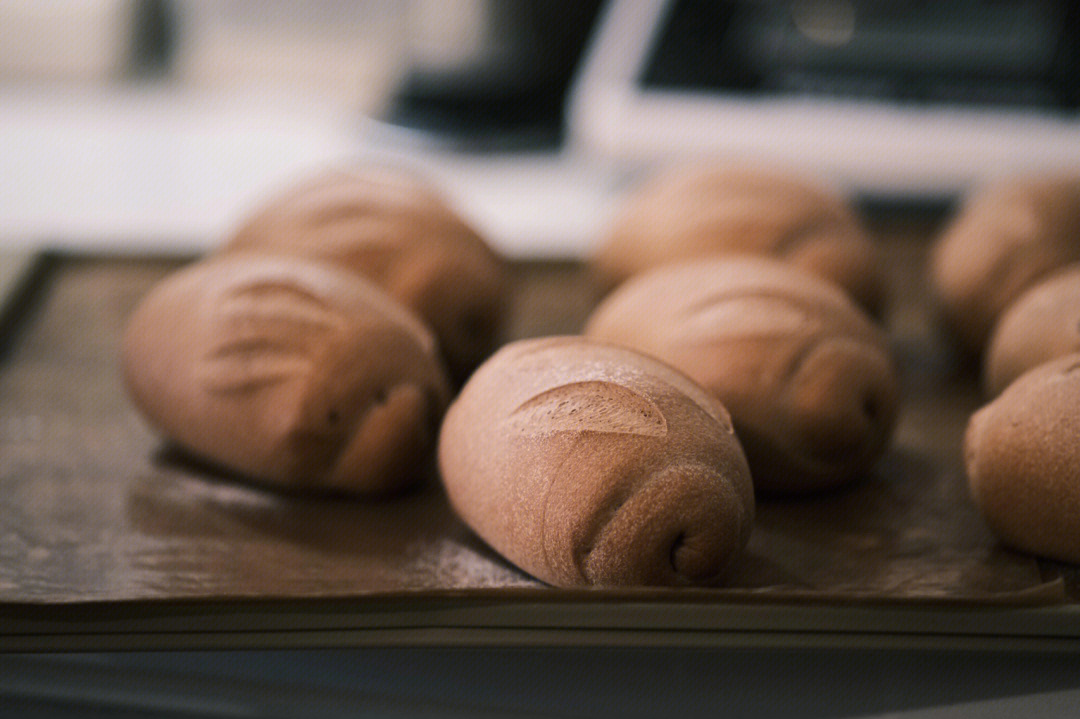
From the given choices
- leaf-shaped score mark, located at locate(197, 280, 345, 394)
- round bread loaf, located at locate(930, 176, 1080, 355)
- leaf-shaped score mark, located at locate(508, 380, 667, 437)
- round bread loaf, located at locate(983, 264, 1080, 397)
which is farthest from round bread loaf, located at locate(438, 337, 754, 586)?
round bread loaf, located at locate(930, 176, 1080, 355)

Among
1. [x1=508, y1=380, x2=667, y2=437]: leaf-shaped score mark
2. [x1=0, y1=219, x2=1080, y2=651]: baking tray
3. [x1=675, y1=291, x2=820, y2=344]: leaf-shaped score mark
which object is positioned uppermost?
[x1=675, y1=291, x2=820, y2=344]: leaf-shaped score mark

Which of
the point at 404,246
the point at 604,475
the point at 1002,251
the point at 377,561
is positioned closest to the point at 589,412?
the point at 604,475

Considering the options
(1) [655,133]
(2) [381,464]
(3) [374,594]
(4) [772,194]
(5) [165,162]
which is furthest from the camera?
(5) [165,162]

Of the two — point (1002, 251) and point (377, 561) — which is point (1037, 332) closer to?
point (1002, 251)

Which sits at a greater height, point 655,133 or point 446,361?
point 655,133

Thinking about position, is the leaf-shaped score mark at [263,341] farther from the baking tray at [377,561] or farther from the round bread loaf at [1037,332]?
the round bread loaf at [1037,332]

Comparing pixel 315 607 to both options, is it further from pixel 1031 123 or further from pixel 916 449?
pixel 1031 123

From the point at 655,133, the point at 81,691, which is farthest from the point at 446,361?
the point at 655,133

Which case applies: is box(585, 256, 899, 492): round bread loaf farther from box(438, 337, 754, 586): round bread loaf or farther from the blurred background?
the blurred background
